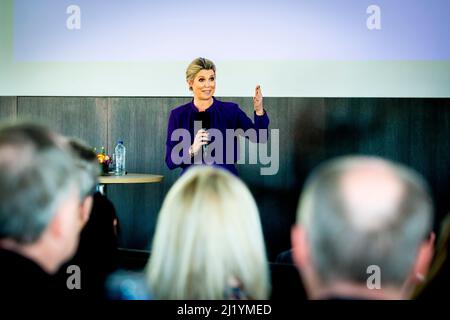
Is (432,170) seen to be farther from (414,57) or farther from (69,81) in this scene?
(69,81)

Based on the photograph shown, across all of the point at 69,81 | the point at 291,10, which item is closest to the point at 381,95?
the point at 291,10

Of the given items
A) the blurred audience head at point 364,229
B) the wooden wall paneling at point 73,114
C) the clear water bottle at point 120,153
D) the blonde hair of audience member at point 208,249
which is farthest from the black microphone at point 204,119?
the blurred audience head at point 364,229

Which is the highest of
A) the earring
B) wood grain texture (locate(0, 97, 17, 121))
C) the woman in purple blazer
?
wood grain texture (locate(0, 97, 17, 121))

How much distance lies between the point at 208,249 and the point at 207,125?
2.07 m

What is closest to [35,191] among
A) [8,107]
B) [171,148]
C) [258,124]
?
[171,148]

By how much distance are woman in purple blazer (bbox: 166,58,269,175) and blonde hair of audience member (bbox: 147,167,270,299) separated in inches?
71.7

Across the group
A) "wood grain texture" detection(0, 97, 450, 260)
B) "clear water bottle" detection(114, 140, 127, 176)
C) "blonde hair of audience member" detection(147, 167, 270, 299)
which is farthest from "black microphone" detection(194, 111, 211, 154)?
"blonde hair of audience member" detection(147, 167, 270, 299)

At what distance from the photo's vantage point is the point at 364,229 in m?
0.88

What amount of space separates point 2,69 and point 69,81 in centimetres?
68

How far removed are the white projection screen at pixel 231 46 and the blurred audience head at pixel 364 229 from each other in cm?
371

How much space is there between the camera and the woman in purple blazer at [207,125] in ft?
10.2

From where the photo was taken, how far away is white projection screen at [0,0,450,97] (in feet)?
14.5

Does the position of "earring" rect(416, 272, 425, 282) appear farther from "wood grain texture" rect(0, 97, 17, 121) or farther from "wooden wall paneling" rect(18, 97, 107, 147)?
"wood grain texture" rect(0, 97, 17, 121)

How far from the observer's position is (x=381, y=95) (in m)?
4.48
